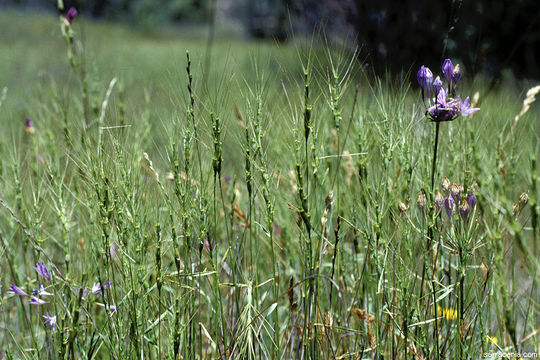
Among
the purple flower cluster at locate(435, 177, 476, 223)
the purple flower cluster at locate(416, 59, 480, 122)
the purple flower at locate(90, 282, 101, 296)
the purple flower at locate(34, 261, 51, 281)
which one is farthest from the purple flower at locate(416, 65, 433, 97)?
the purple flower at locate(34, 261, 51, 281)

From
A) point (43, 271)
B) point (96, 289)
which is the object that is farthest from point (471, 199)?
point (43, 271)

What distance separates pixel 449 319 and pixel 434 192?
0.89 ft

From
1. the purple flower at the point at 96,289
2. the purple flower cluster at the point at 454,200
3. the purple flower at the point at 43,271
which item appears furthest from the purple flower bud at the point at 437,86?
the purple flower at the point at 43,271

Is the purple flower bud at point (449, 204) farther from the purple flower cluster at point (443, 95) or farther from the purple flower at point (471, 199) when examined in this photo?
the purple flower cluster at point (443, 95)

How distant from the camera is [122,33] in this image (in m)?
16.6

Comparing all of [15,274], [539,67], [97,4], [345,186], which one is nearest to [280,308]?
[345,186]

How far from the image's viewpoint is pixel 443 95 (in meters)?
0.85

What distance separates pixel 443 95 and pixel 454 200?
0.18 metres

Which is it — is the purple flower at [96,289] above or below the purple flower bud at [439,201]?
below

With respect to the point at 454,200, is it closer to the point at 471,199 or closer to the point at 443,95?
the point at 471,199

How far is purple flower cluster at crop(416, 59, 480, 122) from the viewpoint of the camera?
2.68 ft

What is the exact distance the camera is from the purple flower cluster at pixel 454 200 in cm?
82

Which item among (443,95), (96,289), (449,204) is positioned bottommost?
(96,289)

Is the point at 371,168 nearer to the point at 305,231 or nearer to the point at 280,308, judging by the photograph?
the point at 305,231
